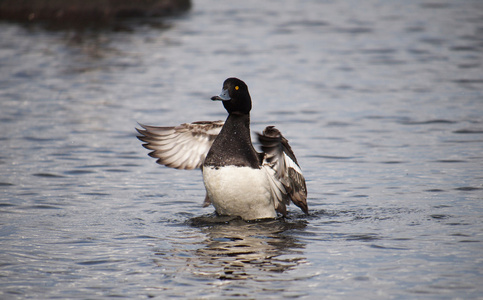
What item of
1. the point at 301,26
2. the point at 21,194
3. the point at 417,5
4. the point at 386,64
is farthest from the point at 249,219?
the point at 417,5

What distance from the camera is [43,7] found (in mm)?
26359

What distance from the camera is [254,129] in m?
13.9

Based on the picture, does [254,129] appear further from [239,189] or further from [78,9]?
[78,9]

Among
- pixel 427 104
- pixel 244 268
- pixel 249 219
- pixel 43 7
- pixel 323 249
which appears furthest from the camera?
pixel 43 7

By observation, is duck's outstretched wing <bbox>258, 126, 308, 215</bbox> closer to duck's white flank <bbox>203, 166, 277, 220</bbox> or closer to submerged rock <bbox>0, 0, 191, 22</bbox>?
duck's white flank <bbox>203, 166, 277, 220</bbox>

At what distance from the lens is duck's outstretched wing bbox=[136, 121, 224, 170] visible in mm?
9609

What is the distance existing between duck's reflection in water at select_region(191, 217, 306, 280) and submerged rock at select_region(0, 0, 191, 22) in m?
19.0

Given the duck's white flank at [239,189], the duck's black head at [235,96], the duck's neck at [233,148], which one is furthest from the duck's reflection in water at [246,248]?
the duck's black head at [235,96]

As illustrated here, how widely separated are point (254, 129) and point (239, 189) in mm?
5623

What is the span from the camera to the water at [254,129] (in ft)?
22.5

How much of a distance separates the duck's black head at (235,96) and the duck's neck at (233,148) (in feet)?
Result: 0.28

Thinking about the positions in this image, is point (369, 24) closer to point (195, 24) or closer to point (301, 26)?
point (301, 26)

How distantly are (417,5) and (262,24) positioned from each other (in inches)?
299

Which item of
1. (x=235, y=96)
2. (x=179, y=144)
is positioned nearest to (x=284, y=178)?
(x=235, y=96)
